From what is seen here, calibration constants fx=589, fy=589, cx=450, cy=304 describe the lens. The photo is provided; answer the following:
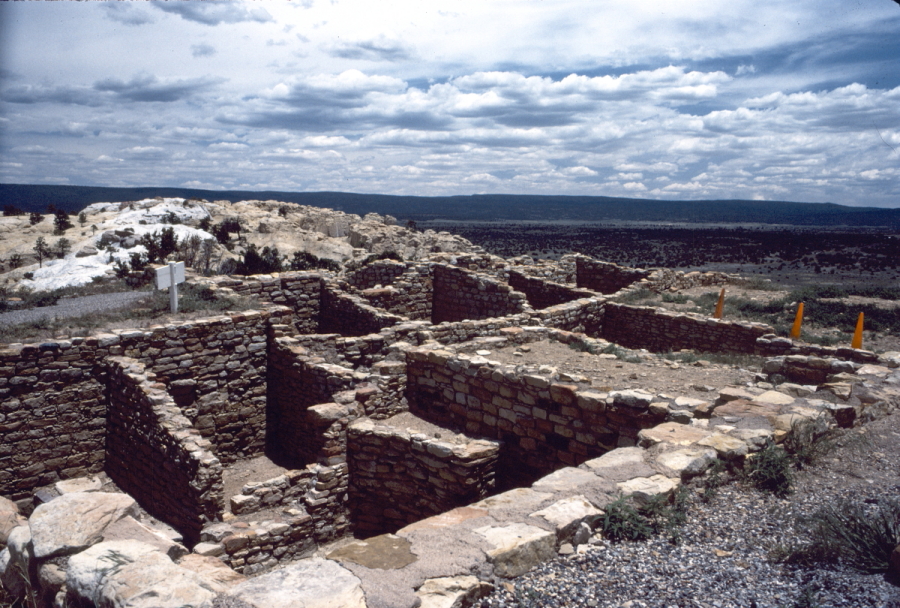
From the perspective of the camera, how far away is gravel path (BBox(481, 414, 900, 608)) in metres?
3.16

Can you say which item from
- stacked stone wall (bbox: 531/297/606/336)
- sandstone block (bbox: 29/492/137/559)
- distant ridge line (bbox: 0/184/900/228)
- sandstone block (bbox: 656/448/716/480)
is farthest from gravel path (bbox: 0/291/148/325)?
distant ridge line (bbox: 0/184/900/228)

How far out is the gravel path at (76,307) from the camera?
32.2 feet

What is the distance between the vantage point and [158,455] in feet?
25.2

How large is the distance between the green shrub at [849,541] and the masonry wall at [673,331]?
24.7ft

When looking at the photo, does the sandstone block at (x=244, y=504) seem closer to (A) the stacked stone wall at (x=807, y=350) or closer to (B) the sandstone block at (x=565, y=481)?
(B) the sandstone block at (x=565, y=481)

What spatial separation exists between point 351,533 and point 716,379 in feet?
17.2

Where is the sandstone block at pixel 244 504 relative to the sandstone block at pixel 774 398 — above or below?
below

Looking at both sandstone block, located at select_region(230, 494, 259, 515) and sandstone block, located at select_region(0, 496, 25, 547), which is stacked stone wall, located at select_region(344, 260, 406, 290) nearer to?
sandstone block, located at select_region(230, 494, 259, 515)

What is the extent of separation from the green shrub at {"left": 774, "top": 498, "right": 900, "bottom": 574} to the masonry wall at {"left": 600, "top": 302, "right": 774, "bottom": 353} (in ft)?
24.7

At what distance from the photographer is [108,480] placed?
28.5 ft

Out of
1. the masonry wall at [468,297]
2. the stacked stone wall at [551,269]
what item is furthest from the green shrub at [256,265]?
the stacked stone wall at [551,269]

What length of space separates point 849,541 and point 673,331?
896 cm

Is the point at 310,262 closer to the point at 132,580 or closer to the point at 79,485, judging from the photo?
the point at 79,485

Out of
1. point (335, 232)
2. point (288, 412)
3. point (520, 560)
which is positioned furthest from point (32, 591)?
point (335, 232)
